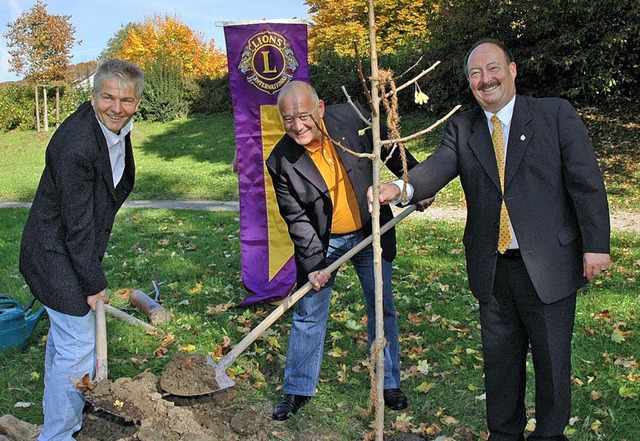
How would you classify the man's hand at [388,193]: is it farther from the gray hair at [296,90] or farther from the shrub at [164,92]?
the shrub at [164,92]

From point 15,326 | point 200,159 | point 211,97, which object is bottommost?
point 15,326

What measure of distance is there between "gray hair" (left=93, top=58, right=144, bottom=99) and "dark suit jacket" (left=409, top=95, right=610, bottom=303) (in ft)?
5.70

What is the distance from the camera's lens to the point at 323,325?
3871 millimetres

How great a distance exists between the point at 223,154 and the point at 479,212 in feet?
51.2

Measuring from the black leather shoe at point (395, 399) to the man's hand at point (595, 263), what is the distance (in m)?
1.54

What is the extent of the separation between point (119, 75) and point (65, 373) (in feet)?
5.12

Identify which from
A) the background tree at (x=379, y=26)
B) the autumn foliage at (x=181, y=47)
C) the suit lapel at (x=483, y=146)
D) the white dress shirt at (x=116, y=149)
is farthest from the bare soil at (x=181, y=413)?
the autumn foliage at (x=181, y=47)

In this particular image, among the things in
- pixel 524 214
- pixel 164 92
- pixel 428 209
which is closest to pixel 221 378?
pixel 524 214

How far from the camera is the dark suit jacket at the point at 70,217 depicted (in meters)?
2.94

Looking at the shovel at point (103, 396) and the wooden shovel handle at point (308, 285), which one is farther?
the wooden shovel handle at point (308, 285)

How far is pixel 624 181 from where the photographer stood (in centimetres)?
1114

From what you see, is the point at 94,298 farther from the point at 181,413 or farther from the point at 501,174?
the point at 501,174

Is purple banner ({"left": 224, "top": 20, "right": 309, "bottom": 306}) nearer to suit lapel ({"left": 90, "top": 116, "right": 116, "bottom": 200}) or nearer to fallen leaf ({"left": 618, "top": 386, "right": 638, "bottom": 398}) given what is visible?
suit lapel ({"left": 90, "top": 116, "right": 116, "bottom": 200})

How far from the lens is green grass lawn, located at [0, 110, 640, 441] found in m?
3.76
